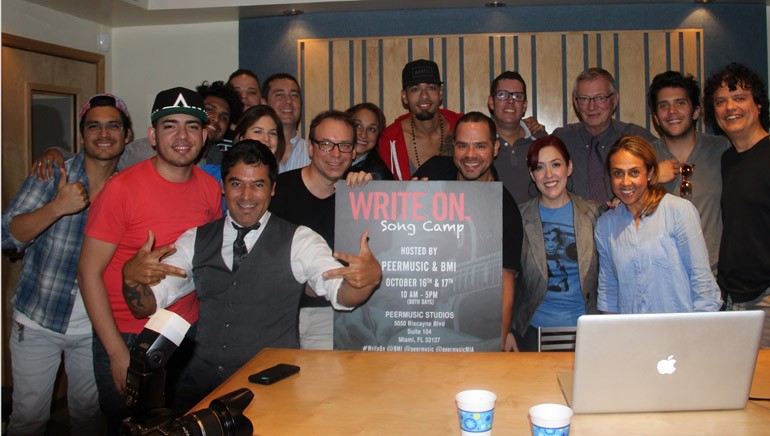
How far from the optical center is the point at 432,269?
2.95 meters

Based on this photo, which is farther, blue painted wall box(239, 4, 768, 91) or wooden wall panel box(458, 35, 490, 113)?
wooden wall panel box(458, 35, 490, 113)

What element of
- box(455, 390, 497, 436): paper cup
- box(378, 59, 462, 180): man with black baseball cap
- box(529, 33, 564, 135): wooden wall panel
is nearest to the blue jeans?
box(378, 59, 462, 180): man with black baseball cap

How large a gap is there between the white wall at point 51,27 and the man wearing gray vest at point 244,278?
9.04 feet

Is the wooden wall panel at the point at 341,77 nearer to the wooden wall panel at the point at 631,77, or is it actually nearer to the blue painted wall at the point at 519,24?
the blue painted wall at the point at 519,24

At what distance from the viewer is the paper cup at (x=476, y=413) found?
4.66 ft

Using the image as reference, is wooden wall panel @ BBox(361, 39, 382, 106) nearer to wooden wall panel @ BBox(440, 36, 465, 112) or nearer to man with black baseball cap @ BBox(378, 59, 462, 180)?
wooden wall panel @ BBox(440, 36, 465, 112)

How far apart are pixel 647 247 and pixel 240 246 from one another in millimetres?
1719

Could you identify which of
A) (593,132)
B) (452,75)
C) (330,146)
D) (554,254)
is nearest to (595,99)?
(593,132)

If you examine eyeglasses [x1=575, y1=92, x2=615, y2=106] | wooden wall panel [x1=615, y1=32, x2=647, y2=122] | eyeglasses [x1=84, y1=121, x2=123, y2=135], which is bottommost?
eyeglasses [x1=84, y1=121, x2=123, y2=135]

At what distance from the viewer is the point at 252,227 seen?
8.46 ft

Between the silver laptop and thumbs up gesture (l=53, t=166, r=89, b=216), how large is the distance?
7.88 feet

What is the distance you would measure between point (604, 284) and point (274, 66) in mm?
3506

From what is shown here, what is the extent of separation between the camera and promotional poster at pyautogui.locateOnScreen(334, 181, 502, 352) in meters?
2.94

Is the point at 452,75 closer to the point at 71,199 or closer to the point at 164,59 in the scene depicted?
the point at 164,59
